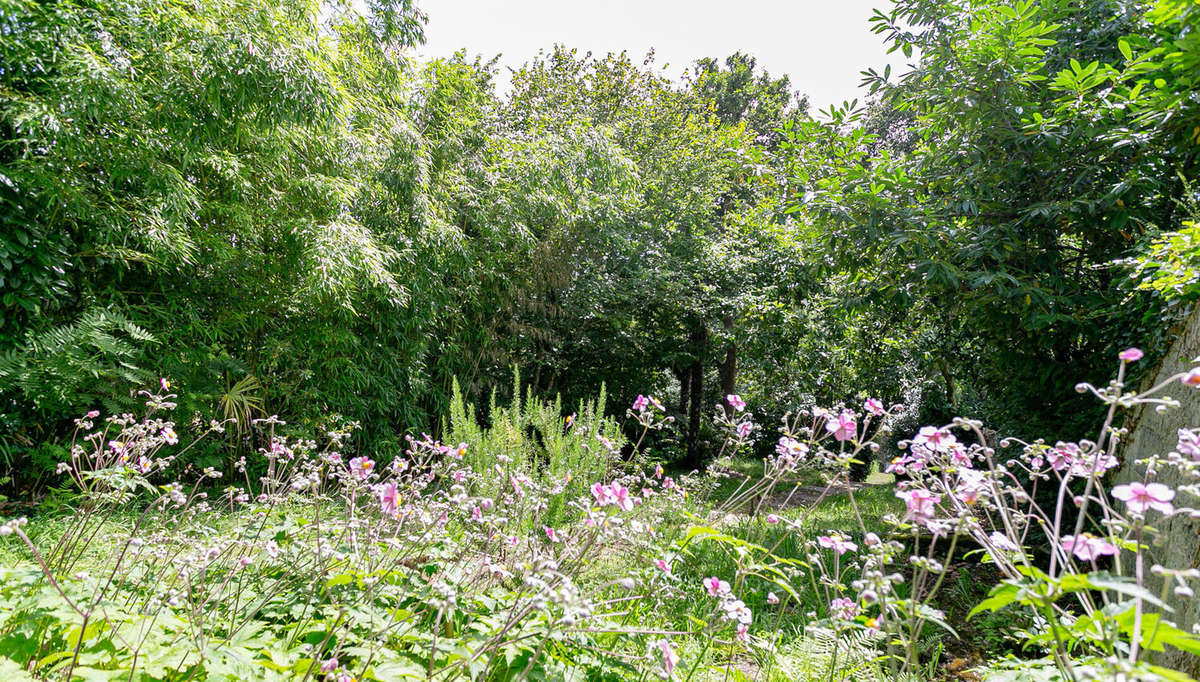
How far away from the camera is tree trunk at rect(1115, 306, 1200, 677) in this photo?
1.61 meters

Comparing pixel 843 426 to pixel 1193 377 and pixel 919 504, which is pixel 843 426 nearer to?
pixel 919 504

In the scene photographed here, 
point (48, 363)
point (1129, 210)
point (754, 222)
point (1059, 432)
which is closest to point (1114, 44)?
point (1129, 210)

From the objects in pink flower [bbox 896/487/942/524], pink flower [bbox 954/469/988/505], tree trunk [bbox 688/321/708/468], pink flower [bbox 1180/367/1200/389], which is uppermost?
pink flower [bbox 1180/367/1200/389]

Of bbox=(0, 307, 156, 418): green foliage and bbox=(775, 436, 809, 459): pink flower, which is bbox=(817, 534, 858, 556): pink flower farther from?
bbox=(0, 307, 156, 418): green foliage

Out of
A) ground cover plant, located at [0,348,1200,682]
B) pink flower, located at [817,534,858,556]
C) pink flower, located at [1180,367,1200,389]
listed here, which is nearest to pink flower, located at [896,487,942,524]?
ground cover plant, located at [0,348,1200,682]

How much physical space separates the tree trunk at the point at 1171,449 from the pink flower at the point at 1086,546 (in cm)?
104

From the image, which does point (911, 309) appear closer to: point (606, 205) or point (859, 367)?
point (859, 367)

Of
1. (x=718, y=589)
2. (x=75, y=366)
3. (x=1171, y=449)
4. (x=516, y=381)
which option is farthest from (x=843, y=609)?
(x=75, y=366)

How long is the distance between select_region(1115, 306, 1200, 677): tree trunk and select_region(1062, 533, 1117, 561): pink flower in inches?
41.0

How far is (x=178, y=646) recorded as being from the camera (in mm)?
990

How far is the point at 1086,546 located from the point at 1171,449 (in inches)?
78.0

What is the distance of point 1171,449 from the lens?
→ 2086 millimetres

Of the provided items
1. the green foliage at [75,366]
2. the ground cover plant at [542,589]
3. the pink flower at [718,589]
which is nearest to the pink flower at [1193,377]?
the ground cover plant at [542,589]

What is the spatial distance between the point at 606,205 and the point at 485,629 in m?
6.35
